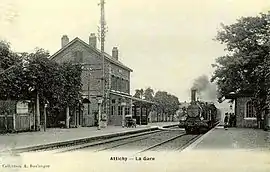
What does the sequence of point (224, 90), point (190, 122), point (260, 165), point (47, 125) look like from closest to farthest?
point (260, 165) → point (224, 90) → point (47, 125) → point (190, 122)

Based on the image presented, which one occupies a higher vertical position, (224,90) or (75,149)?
(224,90)

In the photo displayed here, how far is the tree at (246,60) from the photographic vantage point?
171 centimetres

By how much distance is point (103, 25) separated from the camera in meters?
1.83

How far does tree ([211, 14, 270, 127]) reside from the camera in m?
1.71

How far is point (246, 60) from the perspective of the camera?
1.94 meters

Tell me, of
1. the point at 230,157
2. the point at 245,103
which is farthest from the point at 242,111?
the point at 230,157

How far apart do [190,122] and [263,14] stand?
127 inches

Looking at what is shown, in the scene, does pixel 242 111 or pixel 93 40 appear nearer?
pixel 93 40

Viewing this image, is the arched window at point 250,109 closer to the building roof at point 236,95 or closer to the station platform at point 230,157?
the building roof at point 236,95

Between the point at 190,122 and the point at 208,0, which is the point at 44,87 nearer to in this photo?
the point at 190,122

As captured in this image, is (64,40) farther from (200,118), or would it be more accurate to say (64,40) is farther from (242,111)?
(200,118)

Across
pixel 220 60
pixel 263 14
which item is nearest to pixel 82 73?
pixel 220 60

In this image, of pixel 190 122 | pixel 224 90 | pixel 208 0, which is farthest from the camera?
pixel 190 122

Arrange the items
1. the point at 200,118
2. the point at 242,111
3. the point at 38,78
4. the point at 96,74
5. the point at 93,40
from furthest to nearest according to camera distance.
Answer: the point at 200,118 → the point at 38,78 → the point at 242,111 → the point at 96,74 → the point at 93,40
